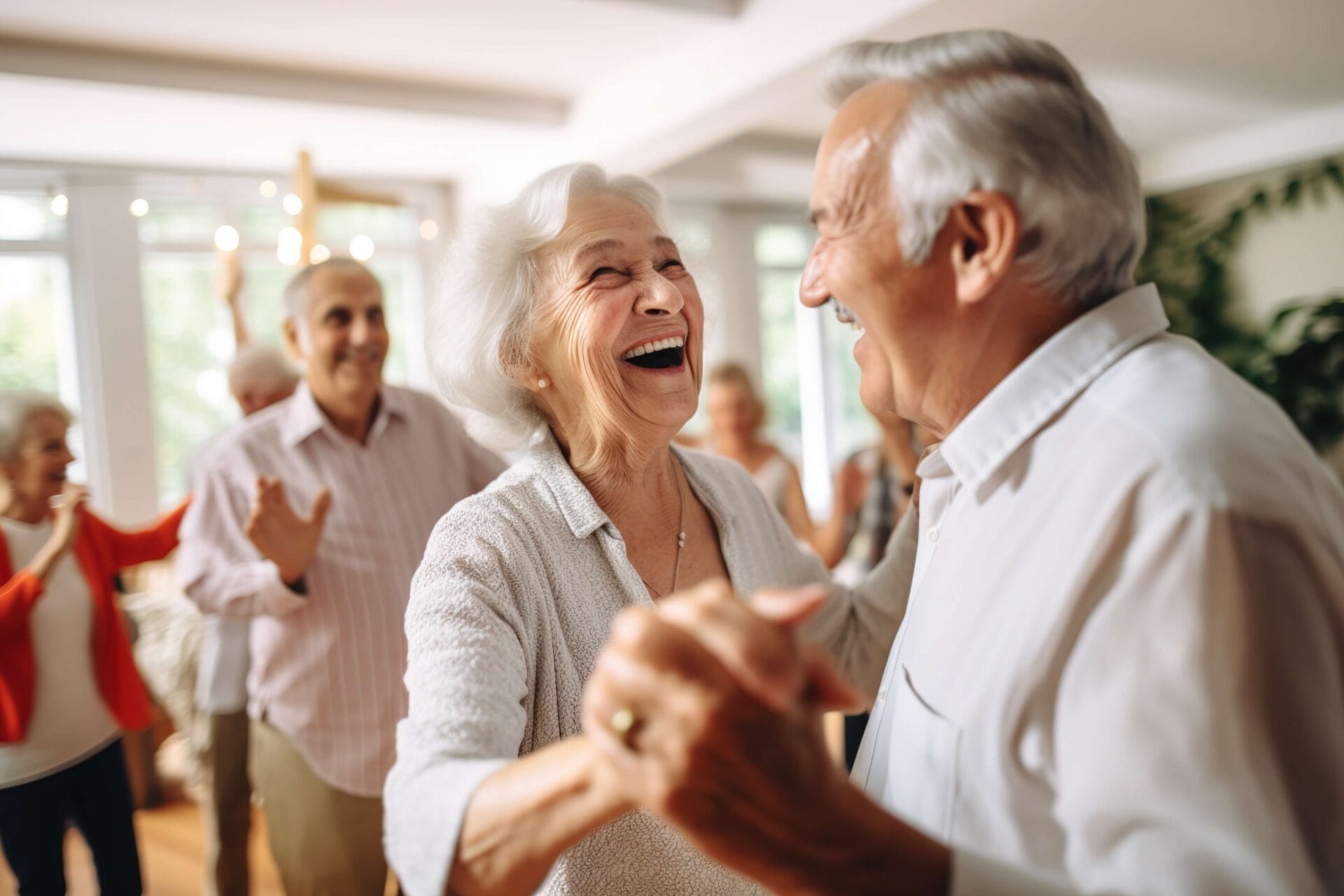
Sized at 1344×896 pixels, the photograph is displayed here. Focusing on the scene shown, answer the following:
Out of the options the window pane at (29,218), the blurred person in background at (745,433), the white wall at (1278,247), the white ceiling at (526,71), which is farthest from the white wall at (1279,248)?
the window pane at (29,218)

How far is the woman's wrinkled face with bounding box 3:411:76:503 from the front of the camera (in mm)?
2332

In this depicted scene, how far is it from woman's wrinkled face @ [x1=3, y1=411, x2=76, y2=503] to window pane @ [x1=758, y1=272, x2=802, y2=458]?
6.84 m

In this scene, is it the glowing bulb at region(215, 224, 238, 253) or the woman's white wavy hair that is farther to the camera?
the glowing bulb at region(215, 224, 238, 253)

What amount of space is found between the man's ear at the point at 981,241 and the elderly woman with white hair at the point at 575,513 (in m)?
0.57

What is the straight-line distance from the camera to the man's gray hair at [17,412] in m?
2.30

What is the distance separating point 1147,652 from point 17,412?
2.56 metres

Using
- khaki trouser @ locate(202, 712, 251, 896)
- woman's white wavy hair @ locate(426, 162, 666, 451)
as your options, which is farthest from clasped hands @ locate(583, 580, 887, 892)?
khaki trouser @ locate(202, 712, 251, 896)

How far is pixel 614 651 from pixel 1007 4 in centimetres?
403

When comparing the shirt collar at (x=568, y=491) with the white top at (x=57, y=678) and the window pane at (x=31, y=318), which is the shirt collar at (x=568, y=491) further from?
the window pane at (x=31, y=318)

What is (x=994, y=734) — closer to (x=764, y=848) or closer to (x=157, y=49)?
(x=764, y=848)

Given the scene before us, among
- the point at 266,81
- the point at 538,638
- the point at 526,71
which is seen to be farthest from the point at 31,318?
the point at 538,638

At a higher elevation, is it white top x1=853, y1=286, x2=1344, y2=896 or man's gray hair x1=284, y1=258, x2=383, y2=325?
man's gray hair x1=284, y1=258, x2=383, y2=325

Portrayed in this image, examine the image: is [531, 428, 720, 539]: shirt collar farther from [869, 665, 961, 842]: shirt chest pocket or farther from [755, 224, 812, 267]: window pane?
[755, 224, 812, 267]: window pane

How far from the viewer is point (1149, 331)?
0.88 meters
